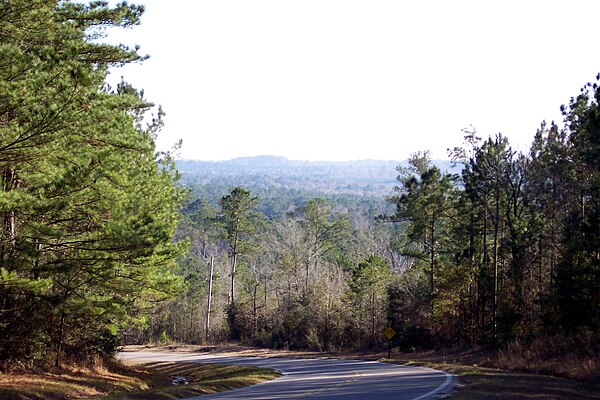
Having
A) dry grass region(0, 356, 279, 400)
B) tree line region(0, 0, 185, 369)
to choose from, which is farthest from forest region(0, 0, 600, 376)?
dry grass region(0, 356, 279, 400)

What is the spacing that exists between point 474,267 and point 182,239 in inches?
889

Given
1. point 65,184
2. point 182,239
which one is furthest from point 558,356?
point 65,184

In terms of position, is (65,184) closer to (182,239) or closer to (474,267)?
(182,239)

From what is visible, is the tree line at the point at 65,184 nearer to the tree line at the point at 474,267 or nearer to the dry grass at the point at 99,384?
the dry grass at the point at 99,384

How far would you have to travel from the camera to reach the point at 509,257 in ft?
146

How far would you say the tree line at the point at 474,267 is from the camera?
31.3 m

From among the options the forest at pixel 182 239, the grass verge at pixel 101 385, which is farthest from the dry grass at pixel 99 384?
the forest at pixel 182 239

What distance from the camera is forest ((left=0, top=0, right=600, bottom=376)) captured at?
1589cm

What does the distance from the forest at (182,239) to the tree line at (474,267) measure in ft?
0.48

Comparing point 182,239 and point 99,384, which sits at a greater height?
point 182,239

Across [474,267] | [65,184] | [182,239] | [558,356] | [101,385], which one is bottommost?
[558,356]

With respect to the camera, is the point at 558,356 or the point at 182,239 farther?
the point at 182,239

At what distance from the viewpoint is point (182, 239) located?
33.0 m

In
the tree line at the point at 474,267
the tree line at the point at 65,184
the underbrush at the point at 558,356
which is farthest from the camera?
the tree line at the point at 474,267
